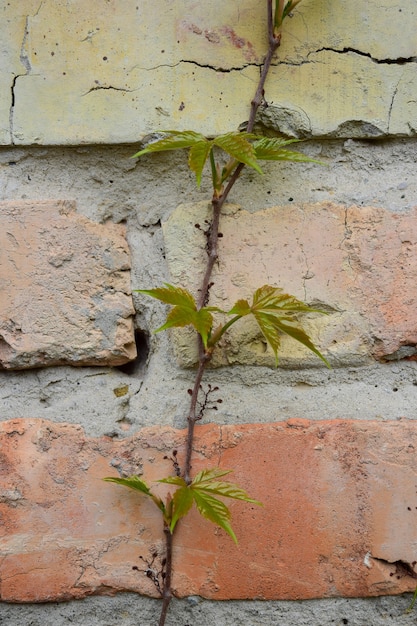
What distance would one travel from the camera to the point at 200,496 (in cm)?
67

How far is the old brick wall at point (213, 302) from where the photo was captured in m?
0.71

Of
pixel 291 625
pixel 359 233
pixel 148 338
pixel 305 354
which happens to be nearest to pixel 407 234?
pixel 359 233

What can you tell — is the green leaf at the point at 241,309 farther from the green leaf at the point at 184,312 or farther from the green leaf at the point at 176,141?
the green leaf at the point at 176,141

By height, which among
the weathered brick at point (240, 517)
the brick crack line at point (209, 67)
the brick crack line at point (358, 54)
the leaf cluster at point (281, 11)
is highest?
the leaf cluster at point (281, 11)

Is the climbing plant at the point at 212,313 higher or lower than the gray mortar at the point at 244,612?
higher

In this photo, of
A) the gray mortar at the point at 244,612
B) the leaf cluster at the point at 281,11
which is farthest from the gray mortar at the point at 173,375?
the leaf cluster at the point at 281,11

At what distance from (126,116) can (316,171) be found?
8.3 inches

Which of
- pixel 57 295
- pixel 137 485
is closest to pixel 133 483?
pixel 137 485

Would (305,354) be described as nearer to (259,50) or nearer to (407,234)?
(407,234)

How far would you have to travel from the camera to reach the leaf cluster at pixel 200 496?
0.67 meters

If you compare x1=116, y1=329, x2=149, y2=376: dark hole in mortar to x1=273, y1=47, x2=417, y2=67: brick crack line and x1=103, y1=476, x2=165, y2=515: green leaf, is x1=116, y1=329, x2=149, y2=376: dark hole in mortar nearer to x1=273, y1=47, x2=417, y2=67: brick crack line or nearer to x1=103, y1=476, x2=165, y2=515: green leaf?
x1=103, y1=476, x2=165, y2=515: green leaf

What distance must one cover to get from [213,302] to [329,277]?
0.41 ft

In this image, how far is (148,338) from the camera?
29.2 inches

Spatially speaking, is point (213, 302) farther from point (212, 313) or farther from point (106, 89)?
point (106, 89)
